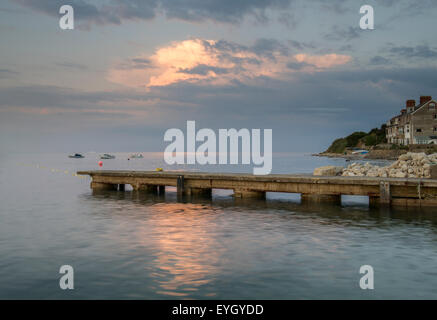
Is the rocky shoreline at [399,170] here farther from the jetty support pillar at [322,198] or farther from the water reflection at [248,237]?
the water reflection at [248,237]

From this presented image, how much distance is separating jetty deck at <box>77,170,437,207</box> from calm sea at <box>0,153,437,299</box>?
4.23 ft

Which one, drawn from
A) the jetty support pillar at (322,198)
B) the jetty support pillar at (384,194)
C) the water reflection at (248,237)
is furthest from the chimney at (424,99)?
the jetty support pillar at (384,194)

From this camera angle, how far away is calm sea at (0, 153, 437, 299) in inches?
464

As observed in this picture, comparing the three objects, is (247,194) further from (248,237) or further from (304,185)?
(248,237)

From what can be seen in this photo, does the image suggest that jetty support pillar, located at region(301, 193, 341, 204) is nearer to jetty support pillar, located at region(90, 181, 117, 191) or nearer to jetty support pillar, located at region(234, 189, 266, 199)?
jetty support pillar, located at region(234, 189, 266, 199)

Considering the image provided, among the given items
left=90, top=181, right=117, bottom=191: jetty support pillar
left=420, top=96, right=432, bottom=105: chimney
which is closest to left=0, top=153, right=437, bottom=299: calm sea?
left=90, top=181, right=117, bottom=191: jetty support pillar

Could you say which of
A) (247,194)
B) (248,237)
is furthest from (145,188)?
(248,237)

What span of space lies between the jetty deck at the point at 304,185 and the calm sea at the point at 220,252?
50.7 inches

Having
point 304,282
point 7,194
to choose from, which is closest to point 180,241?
point 304,282

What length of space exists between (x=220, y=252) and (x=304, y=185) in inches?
545

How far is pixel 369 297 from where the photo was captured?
11.1 m

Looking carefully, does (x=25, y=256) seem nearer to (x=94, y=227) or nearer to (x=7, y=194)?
(x=94, y=227)

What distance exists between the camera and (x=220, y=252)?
16141 millimetres

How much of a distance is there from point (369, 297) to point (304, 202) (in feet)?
63.3
